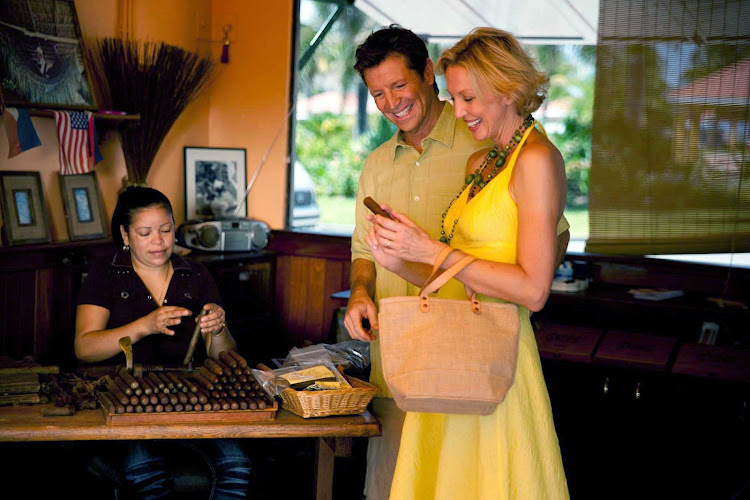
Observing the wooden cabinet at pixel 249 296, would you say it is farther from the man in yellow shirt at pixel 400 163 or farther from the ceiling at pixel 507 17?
the man in yellow shirt at pixel 400 163

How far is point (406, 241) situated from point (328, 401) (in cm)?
66

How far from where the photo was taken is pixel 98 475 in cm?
250

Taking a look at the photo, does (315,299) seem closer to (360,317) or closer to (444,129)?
(444,129)

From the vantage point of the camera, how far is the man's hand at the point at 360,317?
2.14 m

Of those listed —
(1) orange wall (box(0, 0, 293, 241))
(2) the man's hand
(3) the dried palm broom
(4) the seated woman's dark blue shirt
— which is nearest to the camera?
(2) the man's hand

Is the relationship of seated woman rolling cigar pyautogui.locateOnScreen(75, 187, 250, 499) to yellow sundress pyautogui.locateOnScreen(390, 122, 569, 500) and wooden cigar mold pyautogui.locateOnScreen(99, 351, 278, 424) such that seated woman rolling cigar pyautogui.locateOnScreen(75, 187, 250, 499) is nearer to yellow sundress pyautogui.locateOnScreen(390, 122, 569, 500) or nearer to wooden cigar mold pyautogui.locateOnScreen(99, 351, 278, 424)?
wooden cigar mold pyautogui.locateOnScreen(99, 351, 278, 424)

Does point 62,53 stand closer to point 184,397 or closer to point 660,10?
point 184,397

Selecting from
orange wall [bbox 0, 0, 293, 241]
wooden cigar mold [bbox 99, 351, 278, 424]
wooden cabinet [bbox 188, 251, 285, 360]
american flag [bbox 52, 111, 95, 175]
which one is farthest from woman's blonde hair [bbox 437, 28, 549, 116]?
orange wall [bbox 0, 0, 293, 241]

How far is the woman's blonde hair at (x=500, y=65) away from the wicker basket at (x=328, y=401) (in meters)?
0.90

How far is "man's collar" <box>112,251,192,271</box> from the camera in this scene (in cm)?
281

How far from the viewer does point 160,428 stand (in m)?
2.08

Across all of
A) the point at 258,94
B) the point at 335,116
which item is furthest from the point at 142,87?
the point at 335,116

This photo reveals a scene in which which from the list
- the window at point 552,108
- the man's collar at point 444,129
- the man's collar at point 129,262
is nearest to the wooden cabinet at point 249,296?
the window at point 552,108

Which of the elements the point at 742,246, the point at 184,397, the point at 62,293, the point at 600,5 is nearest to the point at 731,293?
the point at 742,246
